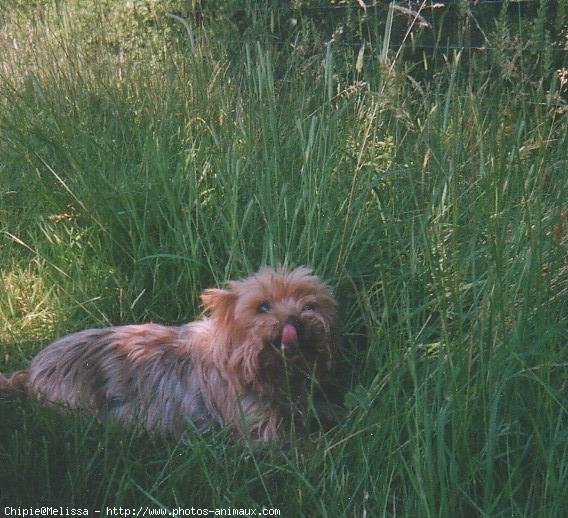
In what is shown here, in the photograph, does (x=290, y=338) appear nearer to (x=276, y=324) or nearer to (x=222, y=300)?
(x=276, y=324)

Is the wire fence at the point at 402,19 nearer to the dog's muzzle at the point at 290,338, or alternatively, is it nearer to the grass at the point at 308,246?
the grass at the point at 308,246

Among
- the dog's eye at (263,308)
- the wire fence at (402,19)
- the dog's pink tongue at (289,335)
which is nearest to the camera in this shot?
the dog's pink tongue at (289,335)

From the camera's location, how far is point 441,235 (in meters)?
3.23

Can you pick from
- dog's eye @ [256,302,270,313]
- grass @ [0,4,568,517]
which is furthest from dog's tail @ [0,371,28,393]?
dog's eye @ [256,302,270,313]

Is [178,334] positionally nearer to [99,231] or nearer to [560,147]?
[99,231]

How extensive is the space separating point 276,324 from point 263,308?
101 mm

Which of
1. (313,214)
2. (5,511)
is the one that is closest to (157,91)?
(313,214)

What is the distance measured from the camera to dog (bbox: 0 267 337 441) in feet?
9.90

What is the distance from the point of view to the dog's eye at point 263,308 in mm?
3035

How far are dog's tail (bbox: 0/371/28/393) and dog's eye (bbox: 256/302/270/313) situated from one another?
1090 millimetres

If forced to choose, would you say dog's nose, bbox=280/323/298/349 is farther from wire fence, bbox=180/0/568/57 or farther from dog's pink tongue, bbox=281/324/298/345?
wire fence, bbox=180/0/568/57

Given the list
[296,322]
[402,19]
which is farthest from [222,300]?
[402,19]

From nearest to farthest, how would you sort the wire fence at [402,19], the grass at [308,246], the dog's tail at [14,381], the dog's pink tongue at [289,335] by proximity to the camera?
1. the grass at [308,246]
2. the dog's pink tongue at [289,335]
3. the dog's tail at [14,381]
4. the wire fence at [402,19]

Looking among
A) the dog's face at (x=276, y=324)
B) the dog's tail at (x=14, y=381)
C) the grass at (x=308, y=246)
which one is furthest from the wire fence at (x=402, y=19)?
the dog's tail at (x=14, y=381)
